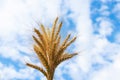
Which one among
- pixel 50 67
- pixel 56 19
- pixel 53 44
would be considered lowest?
pixel 50 67

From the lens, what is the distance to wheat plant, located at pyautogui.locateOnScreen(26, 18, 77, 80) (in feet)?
25.2

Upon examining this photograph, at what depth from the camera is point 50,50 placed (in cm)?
779

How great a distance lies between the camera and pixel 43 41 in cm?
811

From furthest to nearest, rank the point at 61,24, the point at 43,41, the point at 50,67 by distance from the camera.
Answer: the point at 61,24
the point at 43,41
the point at 50,67

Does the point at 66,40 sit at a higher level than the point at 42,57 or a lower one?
higher

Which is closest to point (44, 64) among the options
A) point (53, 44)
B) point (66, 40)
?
point (53, 44)

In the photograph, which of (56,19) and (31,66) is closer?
(31,66)

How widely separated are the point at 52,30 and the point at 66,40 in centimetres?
61

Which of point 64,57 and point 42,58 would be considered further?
point 64,57

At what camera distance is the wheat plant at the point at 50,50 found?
25.2 feet

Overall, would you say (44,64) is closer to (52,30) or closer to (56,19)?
(52,30)

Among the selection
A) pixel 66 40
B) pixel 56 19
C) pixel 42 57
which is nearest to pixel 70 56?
pixel 66 40

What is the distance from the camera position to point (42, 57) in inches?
305

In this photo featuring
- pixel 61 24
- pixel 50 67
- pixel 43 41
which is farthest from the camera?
pixel 61 24
